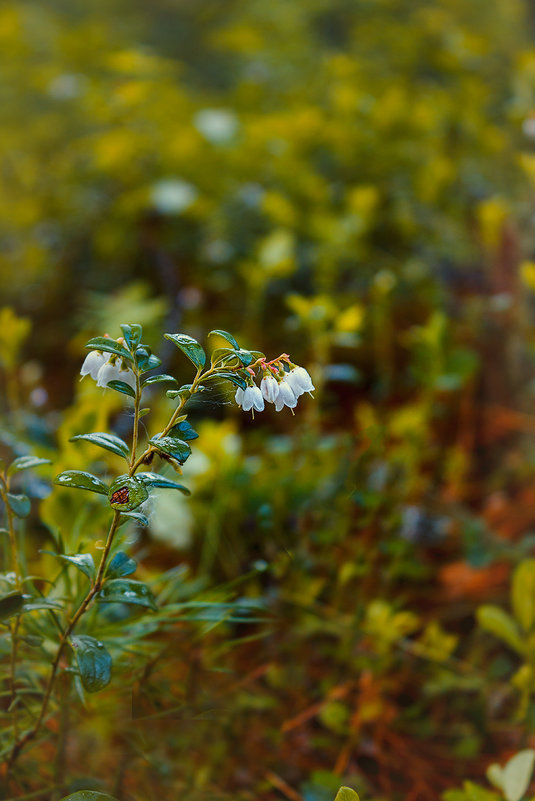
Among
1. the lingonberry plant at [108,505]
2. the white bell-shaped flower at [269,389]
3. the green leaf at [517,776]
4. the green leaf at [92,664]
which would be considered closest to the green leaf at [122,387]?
the lingonberry plant at [108,505]

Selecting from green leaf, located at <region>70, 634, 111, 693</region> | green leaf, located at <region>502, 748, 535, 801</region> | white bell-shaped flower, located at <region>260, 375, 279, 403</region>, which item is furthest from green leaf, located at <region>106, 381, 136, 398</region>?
green leaf, located at <region>502, 748, 535, 801</region>

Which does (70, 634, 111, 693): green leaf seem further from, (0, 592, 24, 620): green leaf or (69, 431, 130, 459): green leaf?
(69, 431, 130, 459): green leaf

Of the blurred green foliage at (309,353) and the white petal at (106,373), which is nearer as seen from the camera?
the white petal at (106,373)

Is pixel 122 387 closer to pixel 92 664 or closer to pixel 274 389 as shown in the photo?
pixel 274 389

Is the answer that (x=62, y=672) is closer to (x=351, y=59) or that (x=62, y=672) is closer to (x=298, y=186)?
(x=298, y=186)

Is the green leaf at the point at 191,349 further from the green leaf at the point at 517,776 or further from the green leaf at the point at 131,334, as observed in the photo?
the green leaf at the point at 517,776
